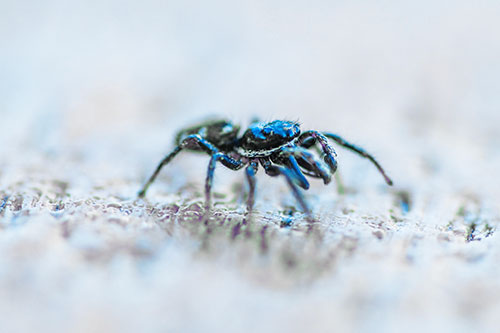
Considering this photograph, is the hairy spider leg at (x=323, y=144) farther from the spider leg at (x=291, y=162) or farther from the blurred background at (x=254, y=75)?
the blurred background at (x=254, y=75)

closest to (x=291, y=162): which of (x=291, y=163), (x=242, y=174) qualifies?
→ (x=291, y=163)

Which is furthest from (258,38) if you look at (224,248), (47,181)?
(224,248)

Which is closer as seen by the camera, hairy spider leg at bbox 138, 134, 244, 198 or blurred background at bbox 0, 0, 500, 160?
hairy spider leg at bbox 138, 134, 244, 198

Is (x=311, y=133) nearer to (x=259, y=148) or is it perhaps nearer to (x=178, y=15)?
(x=259, y=148)

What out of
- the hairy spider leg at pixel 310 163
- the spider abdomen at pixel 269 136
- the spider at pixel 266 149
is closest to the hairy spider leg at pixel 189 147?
the spider at pixel 266 149

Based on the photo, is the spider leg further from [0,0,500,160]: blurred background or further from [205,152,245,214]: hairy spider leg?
[0,0,500,160]: blurred background

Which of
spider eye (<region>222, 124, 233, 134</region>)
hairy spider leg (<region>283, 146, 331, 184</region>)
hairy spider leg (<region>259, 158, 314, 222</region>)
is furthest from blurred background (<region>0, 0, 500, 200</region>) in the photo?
hairy spider leg (<region>259, 158, 314, 222</region>)

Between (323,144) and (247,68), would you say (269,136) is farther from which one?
(247,68)

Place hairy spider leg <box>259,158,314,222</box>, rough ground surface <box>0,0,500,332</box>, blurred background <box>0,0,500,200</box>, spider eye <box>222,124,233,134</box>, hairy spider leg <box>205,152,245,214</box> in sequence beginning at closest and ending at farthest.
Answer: rough ground surface <box>0,0,500,332</box> → hairy spider leg <box>259,158,314,222</box> → hairy spider leg <box>205,152,245,214</box> → spider eye <box>222,124,233,134</box> → blurred background <box>0,0,500,200</box>
